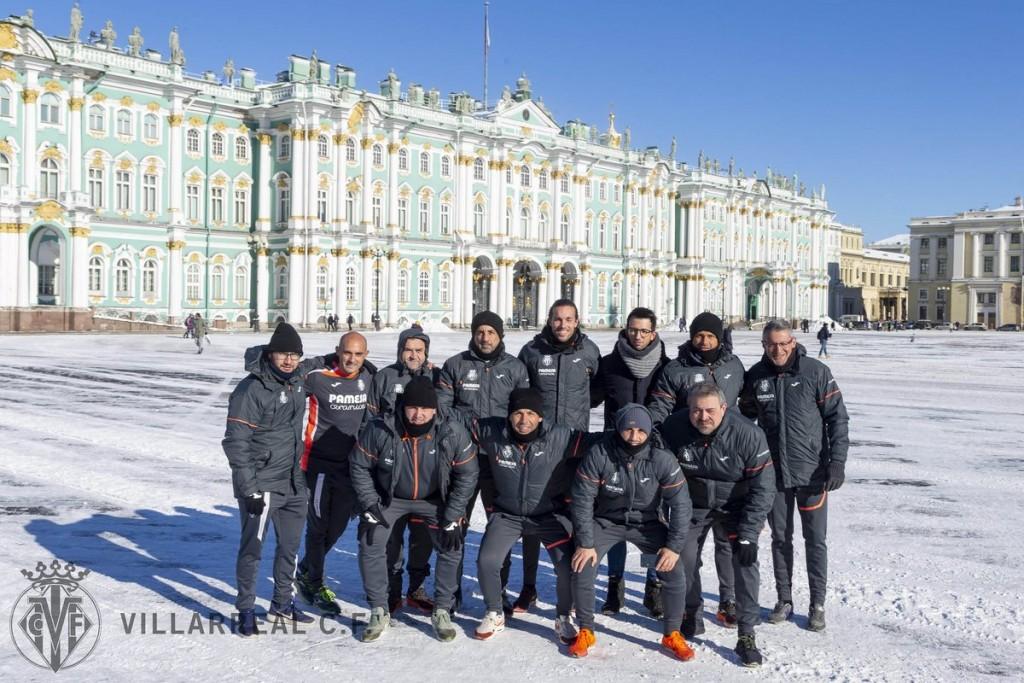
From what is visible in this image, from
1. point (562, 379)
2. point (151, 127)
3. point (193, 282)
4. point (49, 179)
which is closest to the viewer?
point (562, 379)

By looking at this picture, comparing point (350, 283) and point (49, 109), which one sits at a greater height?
point (49, 109)

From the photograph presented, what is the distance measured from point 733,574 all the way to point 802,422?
1072 mm

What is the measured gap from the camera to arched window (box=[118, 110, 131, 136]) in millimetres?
49469

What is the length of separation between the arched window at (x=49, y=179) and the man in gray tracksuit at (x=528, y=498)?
148 feet

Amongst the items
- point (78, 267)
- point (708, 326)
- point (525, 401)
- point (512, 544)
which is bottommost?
point (512, 544)

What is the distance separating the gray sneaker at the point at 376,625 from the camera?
6.35 m

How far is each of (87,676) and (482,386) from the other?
2959mm

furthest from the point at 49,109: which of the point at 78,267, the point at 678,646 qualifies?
the point at 678,646

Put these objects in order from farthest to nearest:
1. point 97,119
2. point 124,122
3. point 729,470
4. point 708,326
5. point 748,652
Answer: point 124,122
point 97,119
point 708,326
point 729,470
point 748,652

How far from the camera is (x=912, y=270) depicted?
118562mm

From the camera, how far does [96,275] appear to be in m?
48.8

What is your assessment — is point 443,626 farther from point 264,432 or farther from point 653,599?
point 264,432

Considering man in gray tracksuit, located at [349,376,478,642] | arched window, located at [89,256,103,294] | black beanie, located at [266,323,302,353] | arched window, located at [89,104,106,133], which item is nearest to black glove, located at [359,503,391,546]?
man in gray tracksuit, located at [349,376,478,642]

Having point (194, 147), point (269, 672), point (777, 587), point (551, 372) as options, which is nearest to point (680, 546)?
point (777, 587)
